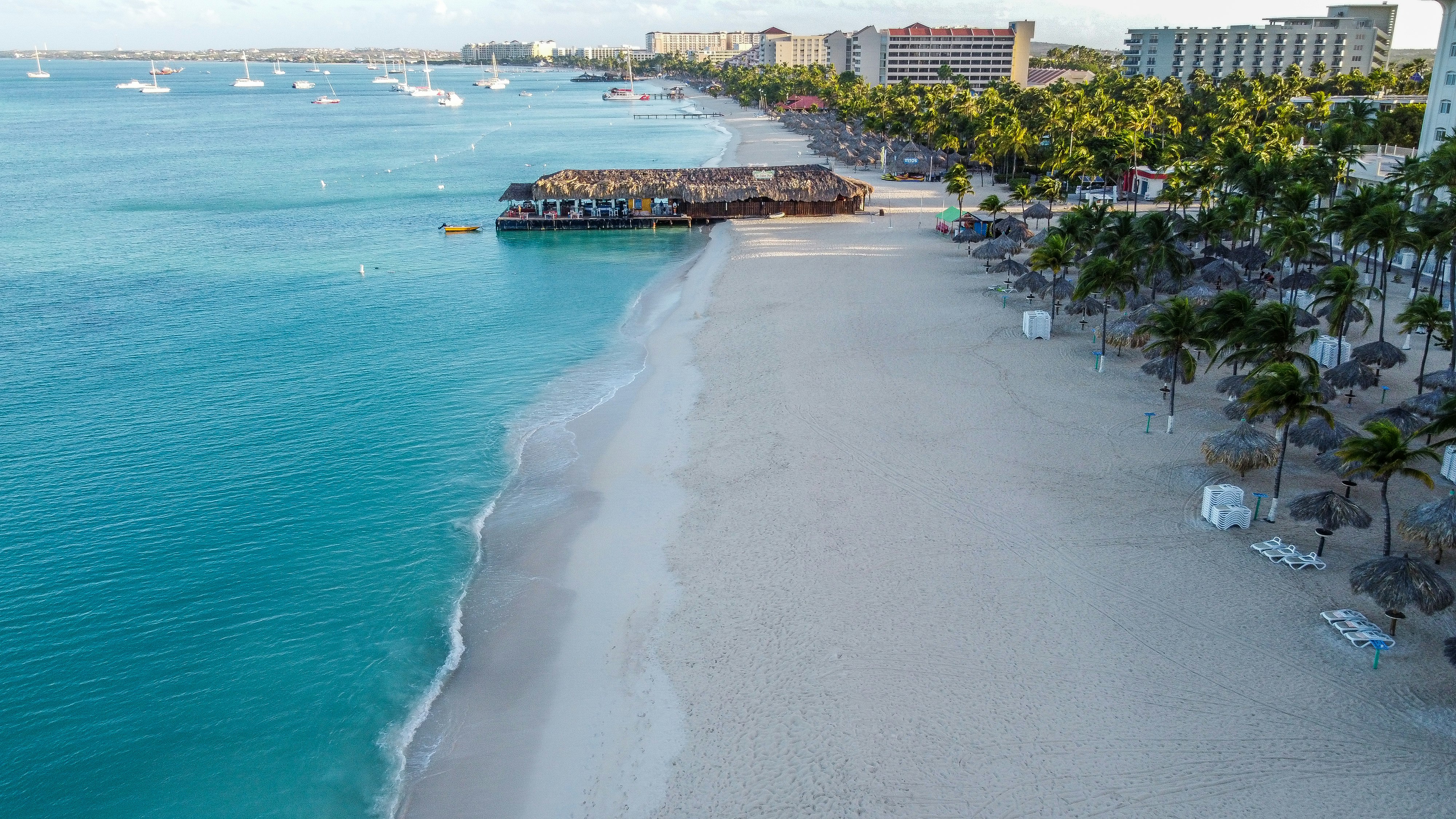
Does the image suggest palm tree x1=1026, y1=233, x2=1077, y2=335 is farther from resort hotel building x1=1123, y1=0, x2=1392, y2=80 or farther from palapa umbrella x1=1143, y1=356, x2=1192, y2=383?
resort hotel building x1=1123, y1=0, x2=1392, y2=80

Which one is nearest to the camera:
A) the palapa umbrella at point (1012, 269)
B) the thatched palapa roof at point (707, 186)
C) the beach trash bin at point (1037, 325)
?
the beach trash bin at point (1037, 325)

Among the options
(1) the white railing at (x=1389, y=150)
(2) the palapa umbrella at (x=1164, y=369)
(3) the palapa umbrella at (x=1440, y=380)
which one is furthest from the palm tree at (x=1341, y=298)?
(1) the white railing at (x=1389, y=150)

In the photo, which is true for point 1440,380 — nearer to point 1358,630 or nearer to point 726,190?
point 1358,630

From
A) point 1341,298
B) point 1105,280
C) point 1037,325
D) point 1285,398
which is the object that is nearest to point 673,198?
point 1037,325

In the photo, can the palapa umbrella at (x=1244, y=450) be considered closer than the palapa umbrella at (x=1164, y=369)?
Yes

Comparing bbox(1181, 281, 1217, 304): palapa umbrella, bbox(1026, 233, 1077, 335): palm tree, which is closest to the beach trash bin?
bbox(1026, 233, 1077, 335): palm tree

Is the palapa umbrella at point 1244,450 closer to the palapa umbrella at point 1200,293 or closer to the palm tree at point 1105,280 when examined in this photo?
the palm tree at point 1105,280

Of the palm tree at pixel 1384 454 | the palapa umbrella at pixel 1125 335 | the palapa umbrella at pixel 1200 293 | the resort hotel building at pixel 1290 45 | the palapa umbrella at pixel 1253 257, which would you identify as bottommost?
the palapa umbrella at pixel 1125 335

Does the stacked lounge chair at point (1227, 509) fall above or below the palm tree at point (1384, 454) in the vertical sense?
below
